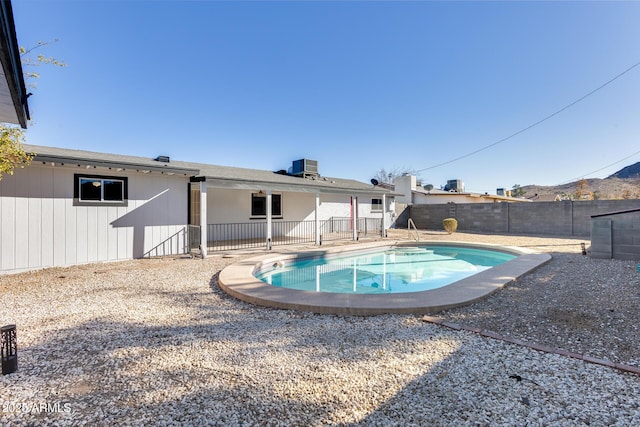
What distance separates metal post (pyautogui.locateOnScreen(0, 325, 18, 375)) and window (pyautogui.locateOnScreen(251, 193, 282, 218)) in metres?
10.9

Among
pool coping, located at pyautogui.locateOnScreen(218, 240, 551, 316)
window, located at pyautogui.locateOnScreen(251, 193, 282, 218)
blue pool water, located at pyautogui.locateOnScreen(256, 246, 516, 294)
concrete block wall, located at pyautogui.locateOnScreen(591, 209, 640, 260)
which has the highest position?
window, located at pyautogui.locateOnScreen(251, 193, 282, 218)

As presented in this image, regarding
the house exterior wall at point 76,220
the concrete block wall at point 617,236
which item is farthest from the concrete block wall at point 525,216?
the house exterior wall at point 76,220

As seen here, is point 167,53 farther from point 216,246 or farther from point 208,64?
point 216,246

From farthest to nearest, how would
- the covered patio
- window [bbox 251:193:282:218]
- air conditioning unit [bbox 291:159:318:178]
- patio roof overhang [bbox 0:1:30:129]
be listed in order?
air conditioning unit [bbox 291:159:318:178] → window [bbox 251:193:282:218] → the covered patio → patio roof overhang [bbox 0:1:30:129]

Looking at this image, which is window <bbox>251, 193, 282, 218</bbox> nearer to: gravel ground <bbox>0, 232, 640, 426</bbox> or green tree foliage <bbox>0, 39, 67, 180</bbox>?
green tree foliage <bbox>0, 39, 67, 180</bbox>

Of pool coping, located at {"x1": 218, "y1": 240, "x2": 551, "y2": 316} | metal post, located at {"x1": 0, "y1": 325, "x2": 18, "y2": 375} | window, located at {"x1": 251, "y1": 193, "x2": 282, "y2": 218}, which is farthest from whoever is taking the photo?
window, located at {"x1": 251, "y1": 193, "x2": 282, "y2": 218}

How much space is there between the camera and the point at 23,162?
682cm

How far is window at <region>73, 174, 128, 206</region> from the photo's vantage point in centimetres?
802

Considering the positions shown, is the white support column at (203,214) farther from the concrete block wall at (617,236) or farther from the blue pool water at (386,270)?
the concrete block wall at (617,236)

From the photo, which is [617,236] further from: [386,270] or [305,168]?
[305,168]

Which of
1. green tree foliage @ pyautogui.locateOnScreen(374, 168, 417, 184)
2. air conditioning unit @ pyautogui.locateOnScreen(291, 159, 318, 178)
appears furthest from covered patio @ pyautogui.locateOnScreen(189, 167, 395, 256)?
green tree foliage @ pyautogui.locateOnScreen(374, 168, 417, 184)

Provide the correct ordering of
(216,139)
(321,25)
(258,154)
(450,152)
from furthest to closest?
(450,152)
(258,154)
(216,139)
(321,25)

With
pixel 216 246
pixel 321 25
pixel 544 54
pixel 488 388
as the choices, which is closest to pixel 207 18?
pixel 321 25

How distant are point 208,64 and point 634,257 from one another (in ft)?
53.5
